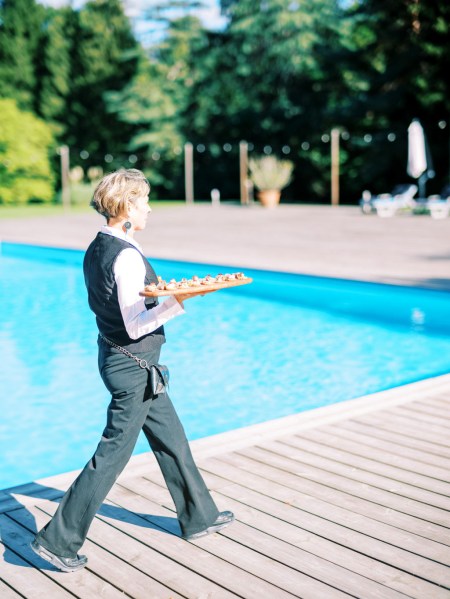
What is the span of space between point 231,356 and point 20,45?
2713cm

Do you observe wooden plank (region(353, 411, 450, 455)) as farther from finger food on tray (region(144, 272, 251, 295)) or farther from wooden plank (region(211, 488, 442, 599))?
finger food on tray (region(144, 272, 251, 295))

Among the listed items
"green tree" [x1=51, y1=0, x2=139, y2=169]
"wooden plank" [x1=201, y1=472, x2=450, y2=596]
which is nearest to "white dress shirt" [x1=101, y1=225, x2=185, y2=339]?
"wooden plank" [x1=201, y1=472, x2=450, y2=596]

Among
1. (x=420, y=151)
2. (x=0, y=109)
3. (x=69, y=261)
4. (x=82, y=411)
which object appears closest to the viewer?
(x=82, y=411)

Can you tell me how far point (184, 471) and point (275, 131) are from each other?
26.0 metres

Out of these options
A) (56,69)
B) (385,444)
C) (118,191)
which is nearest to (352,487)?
(385,444)

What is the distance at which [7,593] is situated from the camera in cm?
238

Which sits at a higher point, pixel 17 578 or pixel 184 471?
pixel 184 471

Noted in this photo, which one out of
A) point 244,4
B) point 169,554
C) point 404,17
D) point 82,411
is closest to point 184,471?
point 169,554

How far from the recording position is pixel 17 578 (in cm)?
248

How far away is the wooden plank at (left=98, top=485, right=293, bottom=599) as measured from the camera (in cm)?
240

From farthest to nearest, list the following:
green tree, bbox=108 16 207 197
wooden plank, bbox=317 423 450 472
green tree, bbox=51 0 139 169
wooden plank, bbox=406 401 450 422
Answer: green tree, bbox=51 0 139 169, green tree, bbox=108 16 207 197, wooden plank, bbox=406 401 450 422, wooden plank, bbox=317 423 450 472

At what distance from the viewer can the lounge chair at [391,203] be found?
58.0ft

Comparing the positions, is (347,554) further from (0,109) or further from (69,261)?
(0,109)

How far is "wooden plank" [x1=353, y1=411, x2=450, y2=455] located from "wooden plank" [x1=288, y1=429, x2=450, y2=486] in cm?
25
